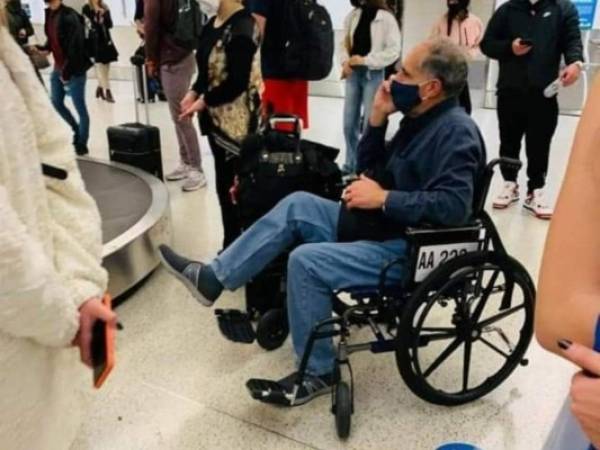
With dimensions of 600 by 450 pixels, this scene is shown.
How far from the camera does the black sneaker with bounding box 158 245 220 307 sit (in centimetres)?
207

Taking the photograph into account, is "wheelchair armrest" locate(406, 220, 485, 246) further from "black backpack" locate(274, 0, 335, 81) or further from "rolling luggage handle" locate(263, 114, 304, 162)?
"black backpack" locate(274, 0, 335, 81)

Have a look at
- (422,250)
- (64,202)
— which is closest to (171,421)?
(422,250)

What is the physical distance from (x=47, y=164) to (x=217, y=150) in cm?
192

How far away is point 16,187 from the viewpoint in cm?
85

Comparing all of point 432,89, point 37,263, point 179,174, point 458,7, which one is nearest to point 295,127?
point 432,89

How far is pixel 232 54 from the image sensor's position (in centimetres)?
260

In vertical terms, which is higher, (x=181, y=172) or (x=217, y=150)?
(x=217, y=150)

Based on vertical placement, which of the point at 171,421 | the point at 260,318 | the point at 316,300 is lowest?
the point at 171,421

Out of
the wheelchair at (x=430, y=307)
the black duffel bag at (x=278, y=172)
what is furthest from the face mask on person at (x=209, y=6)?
the wheelchair at (x=430, y=307)

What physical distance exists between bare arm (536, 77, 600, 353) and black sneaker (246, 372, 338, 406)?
132 cm

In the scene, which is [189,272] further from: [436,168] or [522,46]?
[522,46]

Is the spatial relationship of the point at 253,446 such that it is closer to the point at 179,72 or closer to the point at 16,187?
the point at 16,187

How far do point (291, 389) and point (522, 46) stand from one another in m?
2.55

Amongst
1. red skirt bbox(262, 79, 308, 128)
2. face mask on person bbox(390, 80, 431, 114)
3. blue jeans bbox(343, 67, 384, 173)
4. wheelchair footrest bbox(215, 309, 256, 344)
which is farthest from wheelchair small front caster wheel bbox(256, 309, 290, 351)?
blue jeans bbox(343, 67, 384, 173)
